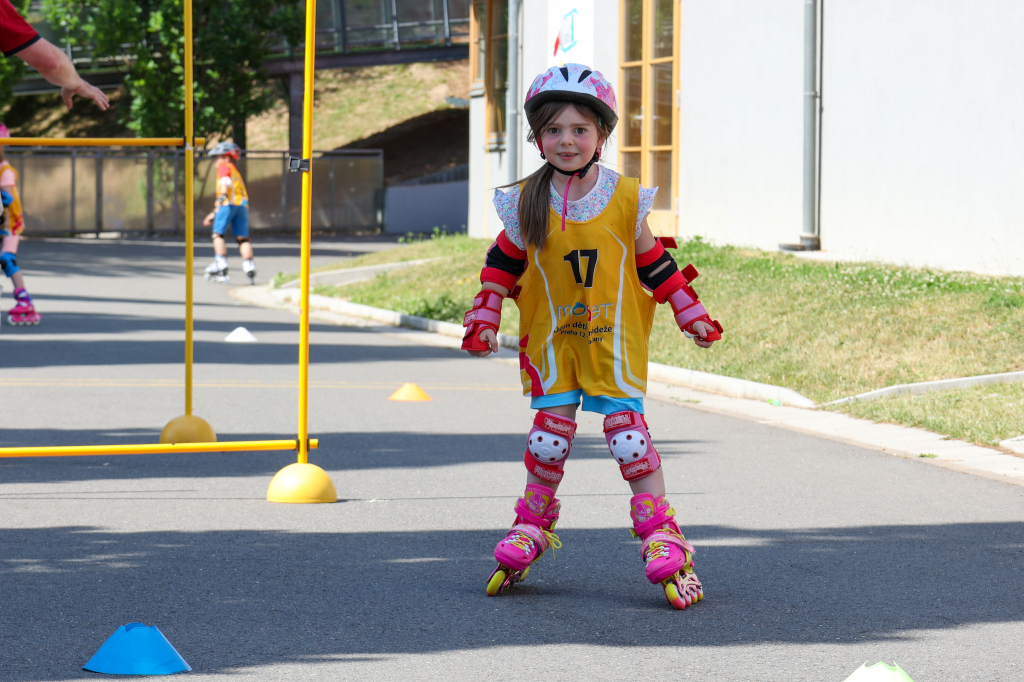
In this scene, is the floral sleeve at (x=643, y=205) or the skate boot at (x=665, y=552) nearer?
the skate boot at (x=665, y=552)

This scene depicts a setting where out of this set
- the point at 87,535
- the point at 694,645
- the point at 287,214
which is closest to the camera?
the point at 694,645

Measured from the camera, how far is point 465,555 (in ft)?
17.4

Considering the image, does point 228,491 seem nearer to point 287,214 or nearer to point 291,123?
point 287,214

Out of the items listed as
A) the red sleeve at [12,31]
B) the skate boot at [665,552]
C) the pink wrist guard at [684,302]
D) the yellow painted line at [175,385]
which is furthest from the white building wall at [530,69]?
the skate boot at [665,552]

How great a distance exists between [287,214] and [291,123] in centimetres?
462

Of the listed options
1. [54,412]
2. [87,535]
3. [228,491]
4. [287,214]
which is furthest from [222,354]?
[287,214]

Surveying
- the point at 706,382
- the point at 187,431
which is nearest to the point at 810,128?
the point at 706,382

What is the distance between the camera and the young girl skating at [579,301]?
4633 mm

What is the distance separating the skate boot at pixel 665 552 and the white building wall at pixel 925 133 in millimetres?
9913

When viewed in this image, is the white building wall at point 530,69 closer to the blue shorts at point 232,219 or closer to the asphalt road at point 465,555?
the blue shorts at point 232,219

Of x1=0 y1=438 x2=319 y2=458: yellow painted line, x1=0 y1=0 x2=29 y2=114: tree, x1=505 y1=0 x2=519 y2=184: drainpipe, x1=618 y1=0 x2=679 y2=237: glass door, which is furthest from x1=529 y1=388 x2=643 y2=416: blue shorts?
x1=0 y1=0 x2=29 y2=114: tree

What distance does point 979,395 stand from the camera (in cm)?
920

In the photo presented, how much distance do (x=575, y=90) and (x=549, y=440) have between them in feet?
4.01

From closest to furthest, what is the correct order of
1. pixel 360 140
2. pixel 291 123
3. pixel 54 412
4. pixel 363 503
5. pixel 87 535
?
pixel 87 535, pixel 363 503, pixel 54 412, pixel 291 123, pixel 360 140
